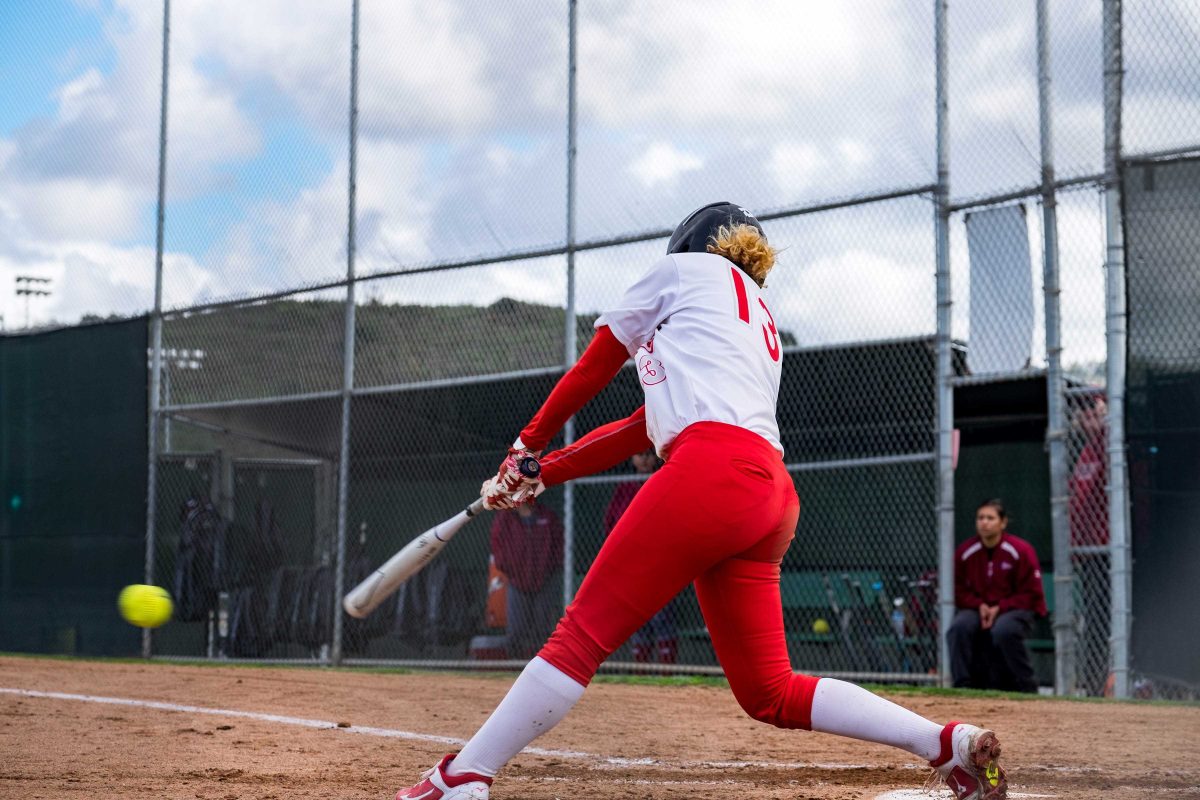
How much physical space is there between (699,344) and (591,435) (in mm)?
623

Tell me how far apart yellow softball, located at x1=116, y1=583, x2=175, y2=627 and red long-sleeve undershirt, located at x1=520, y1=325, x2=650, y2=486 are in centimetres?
728

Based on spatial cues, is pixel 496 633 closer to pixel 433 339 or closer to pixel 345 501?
pixel 345 501

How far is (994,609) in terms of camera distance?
Result: 7.93m

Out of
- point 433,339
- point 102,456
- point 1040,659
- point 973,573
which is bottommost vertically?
point 1040,659

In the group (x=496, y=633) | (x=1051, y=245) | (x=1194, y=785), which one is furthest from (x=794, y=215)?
(x=1194, y=785)

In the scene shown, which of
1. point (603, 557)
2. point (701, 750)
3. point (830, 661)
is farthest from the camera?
point (830, 661)

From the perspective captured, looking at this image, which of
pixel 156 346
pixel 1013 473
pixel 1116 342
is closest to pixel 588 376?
→ pixel 1116 342

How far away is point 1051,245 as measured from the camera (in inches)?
310

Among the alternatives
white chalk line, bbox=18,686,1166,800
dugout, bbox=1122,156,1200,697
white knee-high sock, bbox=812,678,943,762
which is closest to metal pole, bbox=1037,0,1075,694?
dugout, bbox=1122,156,1200,697

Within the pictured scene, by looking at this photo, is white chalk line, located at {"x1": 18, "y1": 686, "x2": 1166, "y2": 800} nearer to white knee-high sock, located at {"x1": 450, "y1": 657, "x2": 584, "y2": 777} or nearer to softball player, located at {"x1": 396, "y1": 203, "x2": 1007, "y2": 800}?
softball player, located at {"x1": 396, "y1": 203, "x2": 1007, "y2": 800}

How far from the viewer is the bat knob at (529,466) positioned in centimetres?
382

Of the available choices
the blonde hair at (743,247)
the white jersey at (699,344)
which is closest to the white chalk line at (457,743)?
the white jersey at (699,344)

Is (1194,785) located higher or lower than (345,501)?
lower

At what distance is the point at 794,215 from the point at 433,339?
3096mm
